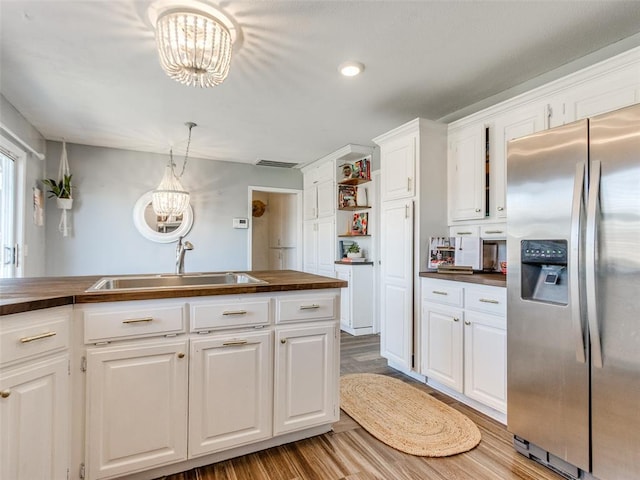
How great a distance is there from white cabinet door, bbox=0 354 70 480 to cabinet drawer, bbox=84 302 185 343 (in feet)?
0.49

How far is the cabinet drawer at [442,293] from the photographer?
2441 millimetres

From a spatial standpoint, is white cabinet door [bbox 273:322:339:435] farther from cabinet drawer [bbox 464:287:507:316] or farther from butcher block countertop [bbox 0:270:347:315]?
cabinet drawer [bbox 464:287:507:316]

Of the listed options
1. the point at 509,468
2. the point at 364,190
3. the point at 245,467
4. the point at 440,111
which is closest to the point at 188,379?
the point at 245,467

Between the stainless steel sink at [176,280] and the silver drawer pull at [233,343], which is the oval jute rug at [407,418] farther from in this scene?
the stainless steel sink at [176,280]

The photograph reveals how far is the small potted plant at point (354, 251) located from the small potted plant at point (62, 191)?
3.43m

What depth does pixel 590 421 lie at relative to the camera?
1.54m

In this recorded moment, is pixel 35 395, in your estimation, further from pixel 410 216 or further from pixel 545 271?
pixel 410 216

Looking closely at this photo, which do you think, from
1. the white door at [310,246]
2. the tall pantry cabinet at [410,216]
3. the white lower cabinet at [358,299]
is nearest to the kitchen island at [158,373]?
the tall pantry cabinet at [410,216]

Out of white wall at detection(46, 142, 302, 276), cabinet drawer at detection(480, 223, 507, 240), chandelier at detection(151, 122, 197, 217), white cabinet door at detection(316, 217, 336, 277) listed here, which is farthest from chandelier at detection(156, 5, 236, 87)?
white wall at detection(46, 142, 302, 276)

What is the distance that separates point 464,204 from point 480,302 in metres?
0.90

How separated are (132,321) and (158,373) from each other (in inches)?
10.8

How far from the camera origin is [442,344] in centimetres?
257

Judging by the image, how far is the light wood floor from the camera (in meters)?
1.68

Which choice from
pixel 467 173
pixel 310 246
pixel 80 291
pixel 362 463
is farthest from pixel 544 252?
pixel 310 246
